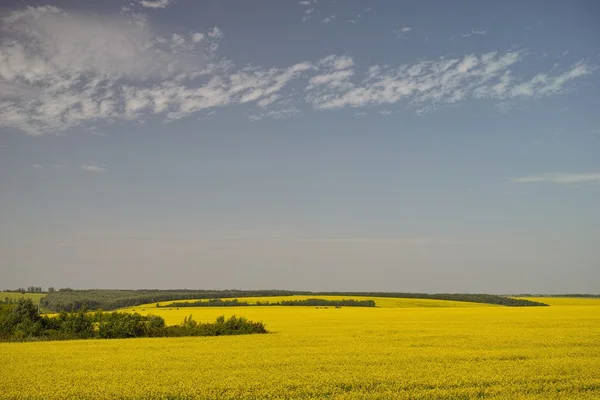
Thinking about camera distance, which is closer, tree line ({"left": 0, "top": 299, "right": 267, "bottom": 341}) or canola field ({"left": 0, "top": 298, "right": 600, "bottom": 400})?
canola field ({"left": 0, "top": 298, "right": 600, "bottom": 400})

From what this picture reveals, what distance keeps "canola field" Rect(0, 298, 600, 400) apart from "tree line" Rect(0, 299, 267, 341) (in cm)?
548

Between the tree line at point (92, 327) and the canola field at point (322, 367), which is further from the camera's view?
the tree line at point (92, 327)

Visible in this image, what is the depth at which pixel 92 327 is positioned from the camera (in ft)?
162

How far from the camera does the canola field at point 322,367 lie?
20.5 meters

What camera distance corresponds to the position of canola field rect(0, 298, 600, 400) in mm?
20547

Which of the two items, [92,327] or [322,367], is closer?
[322,367]

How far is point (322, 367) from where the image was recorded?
87.7 ft

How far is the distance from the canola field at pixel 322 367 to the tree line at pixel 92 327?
548 centimetres

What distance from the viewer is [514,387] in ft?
67.7

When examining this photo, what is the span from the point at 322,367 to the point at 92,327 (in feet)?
103

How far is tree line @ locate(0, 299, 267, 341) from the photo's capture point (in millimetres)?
48375

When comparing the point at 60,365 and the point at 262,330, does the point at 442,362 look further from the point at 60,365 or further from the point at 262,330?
the point at 262,330

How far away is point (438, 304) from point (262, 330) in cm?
7089

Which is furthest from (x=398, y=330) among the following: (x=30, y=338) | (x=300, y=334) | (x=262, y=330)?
(x=30, y=338)
